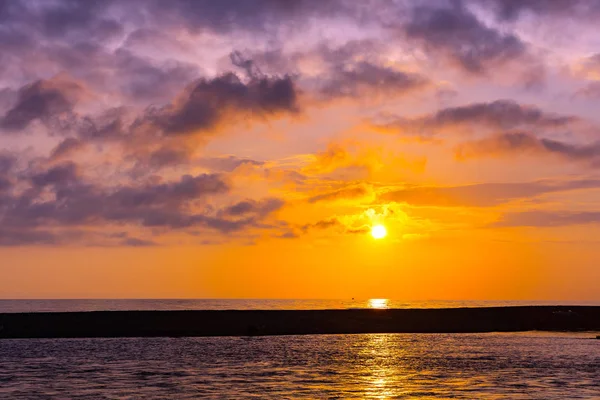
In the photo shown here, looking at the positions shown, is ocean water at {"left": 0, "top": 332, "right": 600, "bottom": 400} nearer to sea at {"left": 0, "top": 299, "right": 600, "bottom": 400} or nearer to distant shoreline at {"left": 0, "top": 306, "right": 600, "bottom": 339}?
sea at {"left": 0, "top": 299, "right": 600, "bottom": 400}

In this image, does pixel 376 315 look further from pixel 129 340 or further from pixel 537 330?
pixel 129 340

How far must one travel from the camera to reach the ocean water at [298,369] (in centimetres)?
4697

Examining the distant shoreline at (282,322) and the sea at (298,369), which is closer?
the sea at (298,369)

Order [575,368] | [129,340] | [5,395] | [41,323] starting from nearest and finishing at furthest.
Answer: [5,395] < [575,368] < [129,340] < [41,323]

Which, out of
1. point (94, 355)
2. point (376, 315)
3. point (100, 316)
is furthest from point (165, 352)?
point (376, 315)

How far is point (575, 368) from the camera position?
60.7 m

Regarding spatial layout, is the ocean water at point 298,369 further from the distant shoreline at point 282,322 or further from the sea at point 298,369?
the distant shoreline at point 282,322

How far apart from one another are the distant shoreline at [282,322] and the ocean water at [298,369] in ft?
38.7

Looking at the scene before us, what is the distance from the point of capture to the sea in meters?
46.9

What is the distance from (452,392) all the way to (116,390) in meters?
21.3

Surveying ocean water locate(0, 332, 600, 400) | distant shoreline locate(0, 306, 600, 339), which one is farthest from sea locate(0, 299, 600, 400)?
distant shoreline locate(0, 306, 600, 339)

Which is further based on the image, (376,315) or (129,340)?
(376,315)

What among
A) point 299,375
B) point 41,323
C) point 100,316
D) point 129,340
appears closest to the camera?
point 299,375

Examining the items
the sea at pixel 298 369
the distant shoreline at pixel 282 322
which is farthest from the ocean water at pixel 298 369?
the distant shoreline at pixel 282 322
